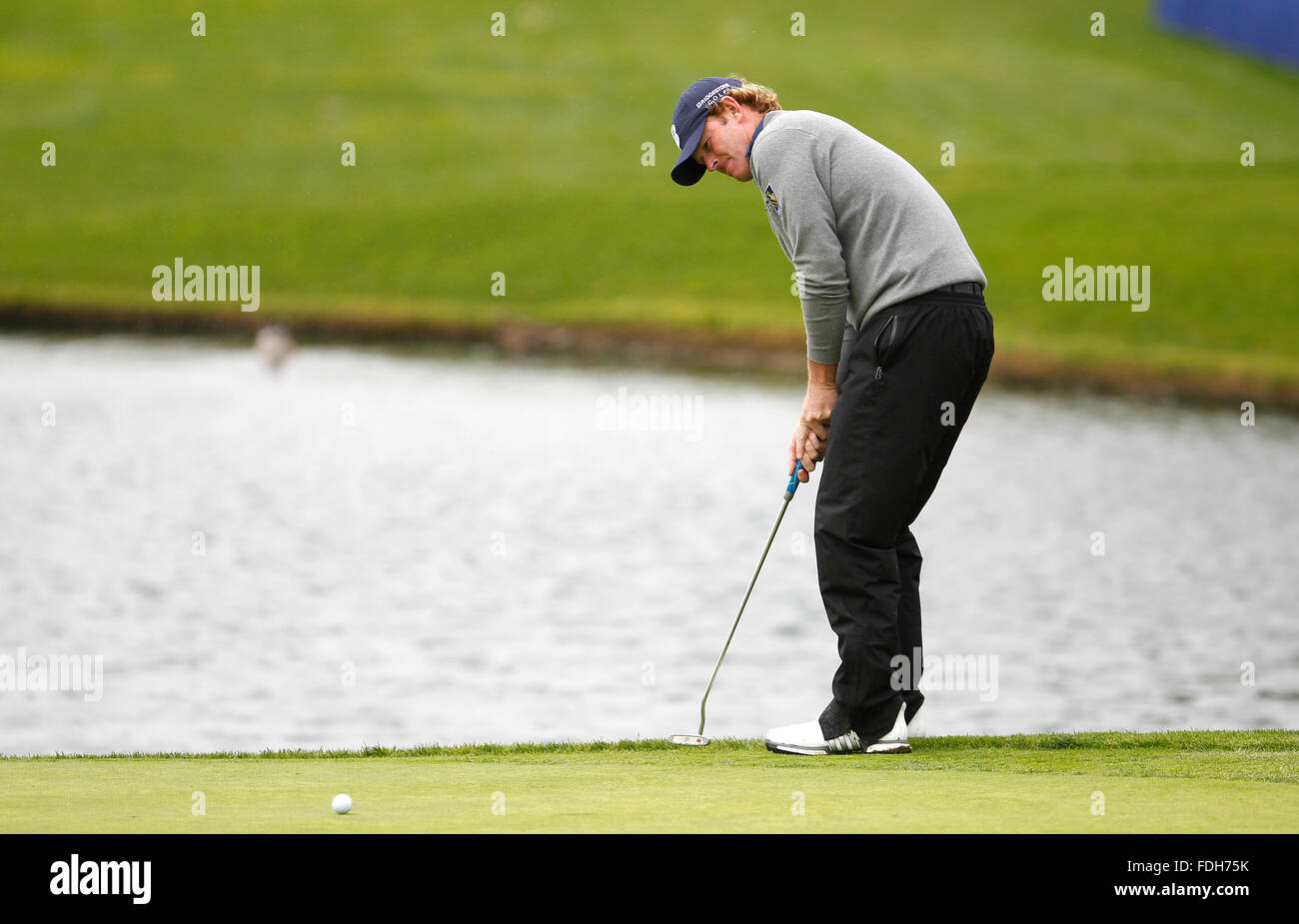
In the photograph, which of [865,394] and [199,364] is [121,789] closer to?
[865,394]

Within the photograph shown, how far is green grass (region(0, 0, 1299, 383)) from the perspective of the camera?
34.2 meters

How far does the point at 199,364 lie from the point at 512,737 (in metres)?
22.5

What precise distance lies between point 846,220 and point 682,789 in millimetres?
1970

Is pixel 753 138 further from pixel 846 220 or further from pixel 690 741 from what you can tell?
pixel 690 741

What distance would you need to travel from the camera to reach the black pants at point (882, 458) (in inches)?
223

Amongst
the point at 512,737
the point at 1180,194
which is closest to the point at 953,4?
the point at 1180,194

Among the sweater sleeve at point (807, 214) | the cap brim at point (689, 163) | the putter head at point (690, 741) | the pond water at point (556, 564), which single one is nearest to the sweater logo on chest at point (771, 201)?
the sweater sleeve at point (807, 214)

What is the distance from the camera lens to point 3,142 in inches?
1810

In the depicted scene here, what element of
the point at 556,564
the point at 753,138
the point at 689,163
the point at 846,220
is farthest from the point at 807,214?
the point at 556,564

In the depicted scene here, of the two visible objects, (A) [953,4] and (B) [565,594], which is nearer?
(B) [565,594]

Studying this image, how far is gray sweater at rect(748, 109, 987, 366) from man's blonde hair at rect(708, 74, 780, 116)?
0.49 ft

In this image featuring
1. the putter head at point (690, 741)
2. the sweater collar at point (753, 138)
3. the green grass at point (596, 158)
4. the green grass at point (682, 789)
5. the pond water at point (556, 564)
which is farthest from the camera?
the green grass at point (596, 158)

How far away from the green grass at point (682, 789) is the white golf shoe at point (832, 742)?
9 cm

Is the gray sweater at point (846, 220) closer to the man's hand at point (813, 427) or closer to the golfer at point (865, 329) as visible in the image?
the golfer at point (865, 329)
